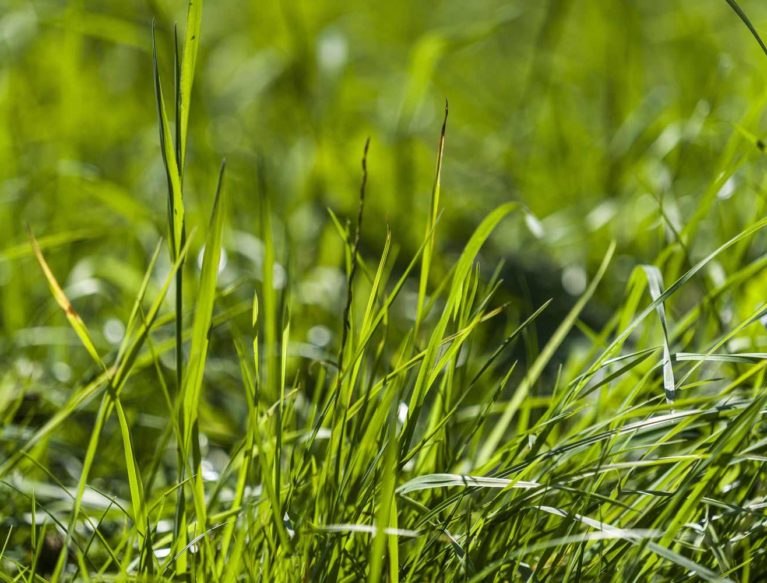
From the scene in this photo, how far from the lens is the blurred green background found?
146cm

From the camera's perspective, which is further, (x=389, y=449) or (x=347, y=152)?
(x=347, y=152)

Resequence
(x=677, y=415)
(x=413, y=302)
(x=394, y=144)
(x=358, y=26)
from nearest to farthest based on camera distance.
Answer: (x=677, y=415) < (x=413, y=302) < (x=394, y=144) < (x=358, y=26)

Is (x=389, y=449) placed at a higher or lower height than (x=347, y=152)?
higher

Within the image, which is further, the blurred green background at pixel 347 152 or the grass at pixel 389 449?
the blurred green background at pixel 347 152

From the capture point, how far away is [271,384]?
888mm

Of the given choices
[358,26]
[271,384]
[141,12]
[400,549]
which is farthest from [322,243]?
[141,12]

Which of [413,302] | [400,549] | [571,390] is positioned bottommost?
[413,302]

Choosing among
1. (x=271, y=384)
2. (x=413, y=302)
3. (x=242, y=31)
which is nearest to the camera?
(x=271, y=384)

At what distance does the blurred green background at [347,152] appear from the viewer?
1.46m

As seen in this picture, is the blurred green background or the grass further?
the blurred green background

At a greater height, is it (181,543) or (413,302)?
(181,543)

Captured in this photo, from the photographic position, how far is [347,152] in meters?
1.85

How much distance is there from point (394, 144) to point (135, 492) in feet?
3.69

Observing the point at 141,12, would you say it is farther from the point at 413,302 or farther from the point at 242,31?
the point at 413,302
